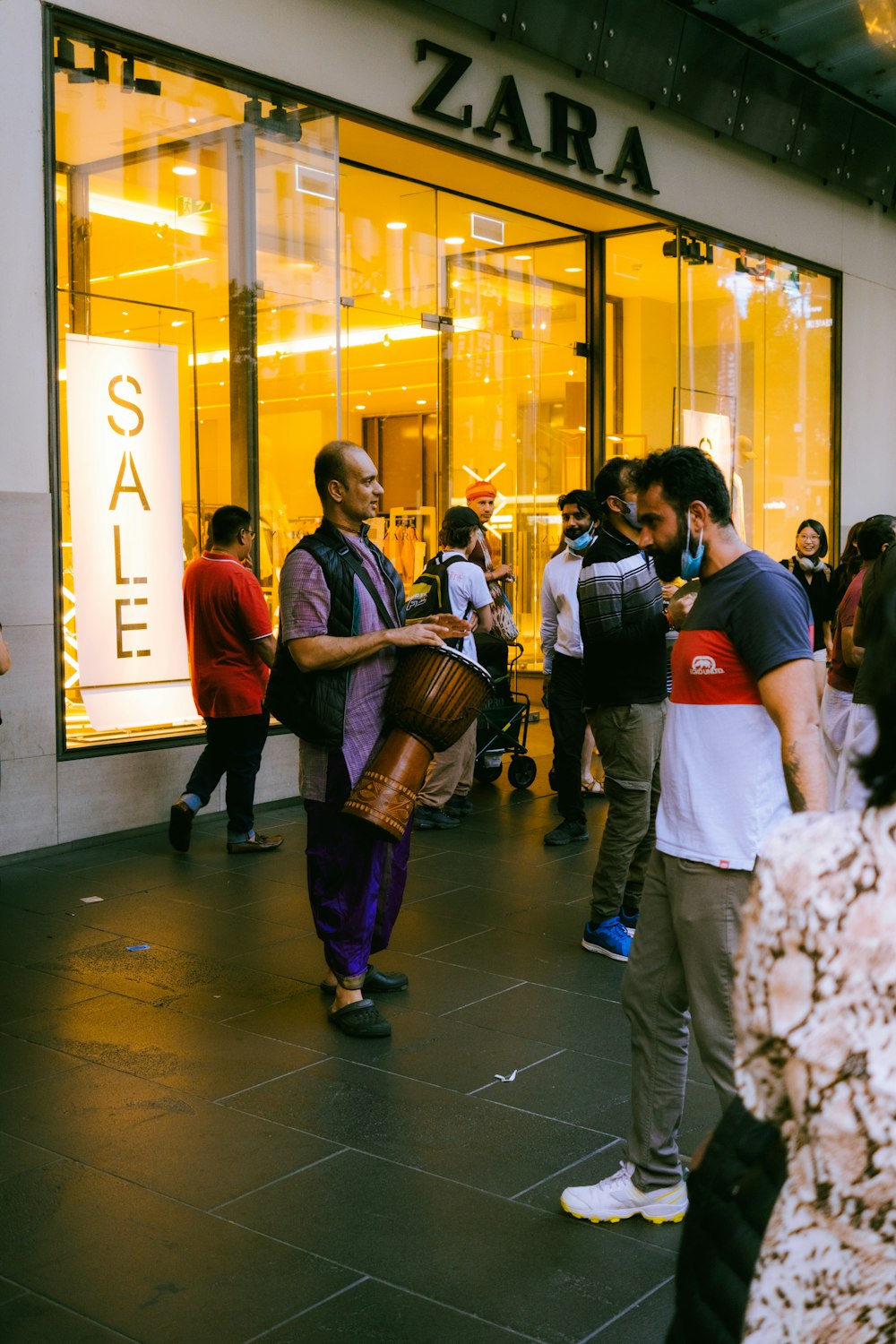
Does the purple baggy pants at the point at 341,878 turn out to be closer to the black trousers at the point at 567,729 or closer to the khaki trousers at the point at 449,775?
the black trousers at the point at 567,729

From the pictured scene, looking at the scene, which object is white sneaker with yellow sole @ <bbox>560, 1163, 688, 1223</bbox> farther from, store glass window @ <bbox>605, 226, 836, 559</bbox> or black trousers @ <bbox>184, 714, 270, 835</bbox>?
store glass window @ <bbox>605, 226, 836, 559</bbox>

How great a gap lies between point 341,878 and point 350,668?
0.76 meters

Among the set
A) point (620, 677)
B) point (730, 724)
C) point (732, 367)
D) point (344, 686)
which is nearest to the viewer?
point (730, 724)

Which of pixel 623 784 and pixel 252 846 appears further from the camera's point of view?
pixel 252 846

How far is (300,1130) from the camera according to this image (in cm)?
414

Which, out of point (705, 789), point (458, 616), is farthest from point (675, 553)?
point (458, 616)

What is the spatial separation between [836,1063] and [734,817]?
184cm

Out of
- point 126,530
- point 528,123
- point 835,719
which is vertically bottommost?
point 835,719

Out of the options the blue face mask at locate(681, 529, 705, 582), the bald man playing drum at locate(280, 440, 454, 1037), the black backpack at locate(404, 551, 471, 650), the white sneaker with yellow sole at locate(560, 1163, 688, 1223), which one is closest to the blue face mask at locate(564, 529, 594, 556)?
the black backpack at locate(404, 551, 471, 650)

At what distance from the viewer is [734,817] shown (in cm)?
337

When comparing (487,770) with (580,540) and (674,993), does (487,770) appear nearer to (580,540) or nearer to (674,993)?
(580,540)

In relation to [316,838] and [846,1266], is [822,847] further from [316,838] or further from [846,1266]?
[316,838]

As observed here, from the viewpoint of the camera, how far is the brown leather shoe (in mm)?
7973

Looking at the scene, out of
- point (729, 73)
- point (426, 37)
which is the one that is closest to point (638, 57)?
point (729, 73)
